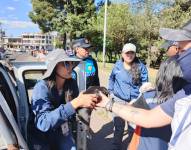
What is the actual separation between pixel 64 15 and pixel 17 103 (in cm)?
4496

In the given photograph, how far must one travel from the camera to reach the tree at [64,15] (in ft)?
147

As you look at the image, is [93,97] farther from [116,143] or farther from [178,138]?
[116,143]

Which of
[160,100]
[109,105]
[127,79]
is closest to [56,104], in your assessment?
[109,105]

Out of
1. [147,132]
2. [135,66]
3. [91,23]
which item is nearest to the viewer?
[147,132]

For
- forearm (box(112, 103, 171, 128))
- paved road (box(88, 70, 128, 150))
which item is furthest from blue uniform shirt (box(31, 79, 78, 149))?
paved road (box(88, 70, 128, 150))

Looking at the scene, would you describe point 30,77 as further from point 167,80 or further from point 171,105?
point 171,105

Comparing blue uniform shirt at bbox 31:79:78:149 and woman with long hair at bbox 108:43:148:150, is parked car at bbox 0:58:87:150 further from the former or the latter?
woman with long hair at bbox 108:43:148:150

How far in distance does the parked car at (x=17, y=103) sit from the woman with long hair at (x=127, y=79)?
195 centimetres

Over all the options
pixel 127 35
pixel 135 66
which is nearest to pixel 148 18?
pixel 127 35

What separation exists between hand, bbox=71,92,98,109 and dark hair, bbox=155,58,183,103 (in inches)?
22.7

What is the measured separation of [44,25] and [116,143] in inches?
1889

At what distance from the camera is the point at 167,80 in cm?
361

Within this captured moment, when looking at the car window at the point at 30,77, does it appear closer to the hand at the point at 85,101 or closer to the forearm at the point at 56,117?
the forearm at the point at 56,117

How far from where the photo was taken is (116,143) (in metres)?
6.75
